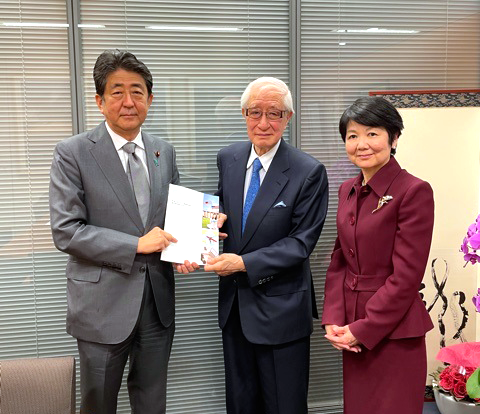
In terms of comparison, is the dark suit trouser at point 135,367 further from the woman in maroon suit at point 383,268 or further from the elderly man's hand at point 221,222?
the woman in maroon suit at point 383,268

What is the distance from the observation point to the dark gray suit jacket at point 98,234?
2203 mm

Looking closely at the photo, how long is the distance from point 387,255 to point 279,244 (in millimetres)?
491

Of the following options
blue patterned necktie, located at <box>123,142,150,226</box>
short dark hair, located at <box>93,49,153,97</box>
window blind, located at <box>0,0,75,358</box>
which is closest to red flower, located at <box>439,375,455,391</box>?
blue patterned necktie, located at <box>123,142,150,226</box>

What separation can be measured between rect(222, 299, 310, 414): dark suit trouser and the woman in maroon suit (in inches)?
12.1

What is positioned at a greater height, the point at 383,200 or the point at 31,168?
the point at 31,168

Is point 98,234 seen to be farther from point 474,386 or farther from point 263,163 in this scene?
point 474,386

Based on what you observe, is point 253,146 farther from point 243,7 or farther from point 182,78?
point 243,7

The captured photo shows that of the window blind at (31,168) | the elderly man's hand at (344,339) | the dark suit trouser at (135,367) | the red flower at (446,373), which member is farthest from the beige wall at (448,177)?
the window blind at (31,168)

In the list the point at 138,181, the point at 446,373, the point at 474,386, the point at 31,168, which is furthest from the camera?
the point at 446,373

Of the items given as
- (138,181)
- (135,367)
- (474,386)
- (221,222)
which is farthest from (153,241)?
(474,386)

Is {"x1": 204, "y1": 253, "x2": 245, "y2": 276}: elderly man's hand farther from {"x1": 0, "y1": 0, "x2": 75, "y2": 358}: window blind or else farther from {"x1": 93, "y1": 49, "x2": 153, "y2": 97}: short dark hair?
{"x1": 0, "y1": 0, "x2": 75, "y2": 358}: window blind

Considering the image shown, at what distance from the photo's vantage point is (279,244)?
241 cm

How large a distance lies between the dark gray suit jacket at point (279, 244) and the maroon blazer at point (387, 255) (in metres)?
0.21

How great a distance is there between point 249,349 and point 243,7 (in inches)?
76.1
